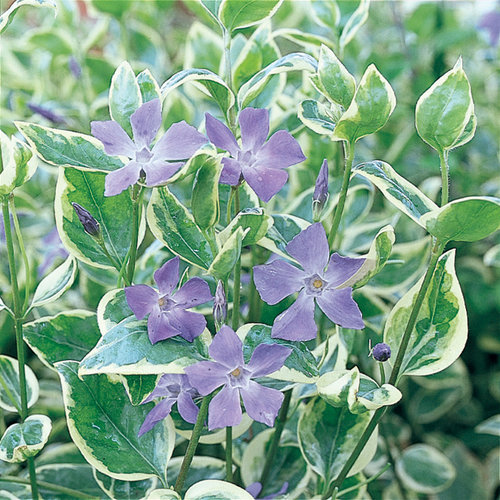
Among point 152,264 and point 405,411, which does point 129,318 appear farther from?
point 405,411

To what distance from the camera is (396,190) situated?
21.0 inches

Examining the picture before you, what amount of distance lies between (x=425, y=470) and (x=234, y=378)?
58cm

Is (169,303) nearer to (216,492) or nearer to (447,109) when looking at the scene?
(216,492)

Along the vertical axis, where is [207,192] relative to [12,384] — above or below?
above

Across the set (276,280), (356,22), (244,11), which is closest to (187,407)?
(276,280)

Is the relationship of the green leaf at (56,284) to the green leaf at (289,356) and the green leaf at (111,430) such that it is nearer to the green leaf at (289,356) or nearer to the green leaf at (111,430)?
the green leaf at (111,430)

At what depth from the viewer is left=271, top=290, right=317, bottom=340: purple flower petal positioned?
526 mm

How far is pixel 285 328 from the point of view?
53 centimetres

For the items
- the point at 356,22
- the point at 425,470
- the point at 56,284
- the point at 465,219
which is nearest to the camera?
the point at 465,219

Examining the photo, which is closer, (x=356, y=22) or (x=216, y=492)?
(x=216, y=492)

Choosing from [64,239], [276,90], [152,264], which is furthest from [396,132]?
[64,239]

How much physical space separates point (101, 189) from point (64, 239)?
0.06 meters

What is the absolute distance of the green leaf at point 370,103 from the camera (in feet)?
1.64

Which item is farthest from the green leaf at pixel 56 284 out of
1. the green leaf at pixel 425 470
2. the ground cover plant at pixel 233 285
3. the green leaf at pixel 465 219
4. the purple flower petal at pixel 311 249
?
the green leaf at pixel 425 470
